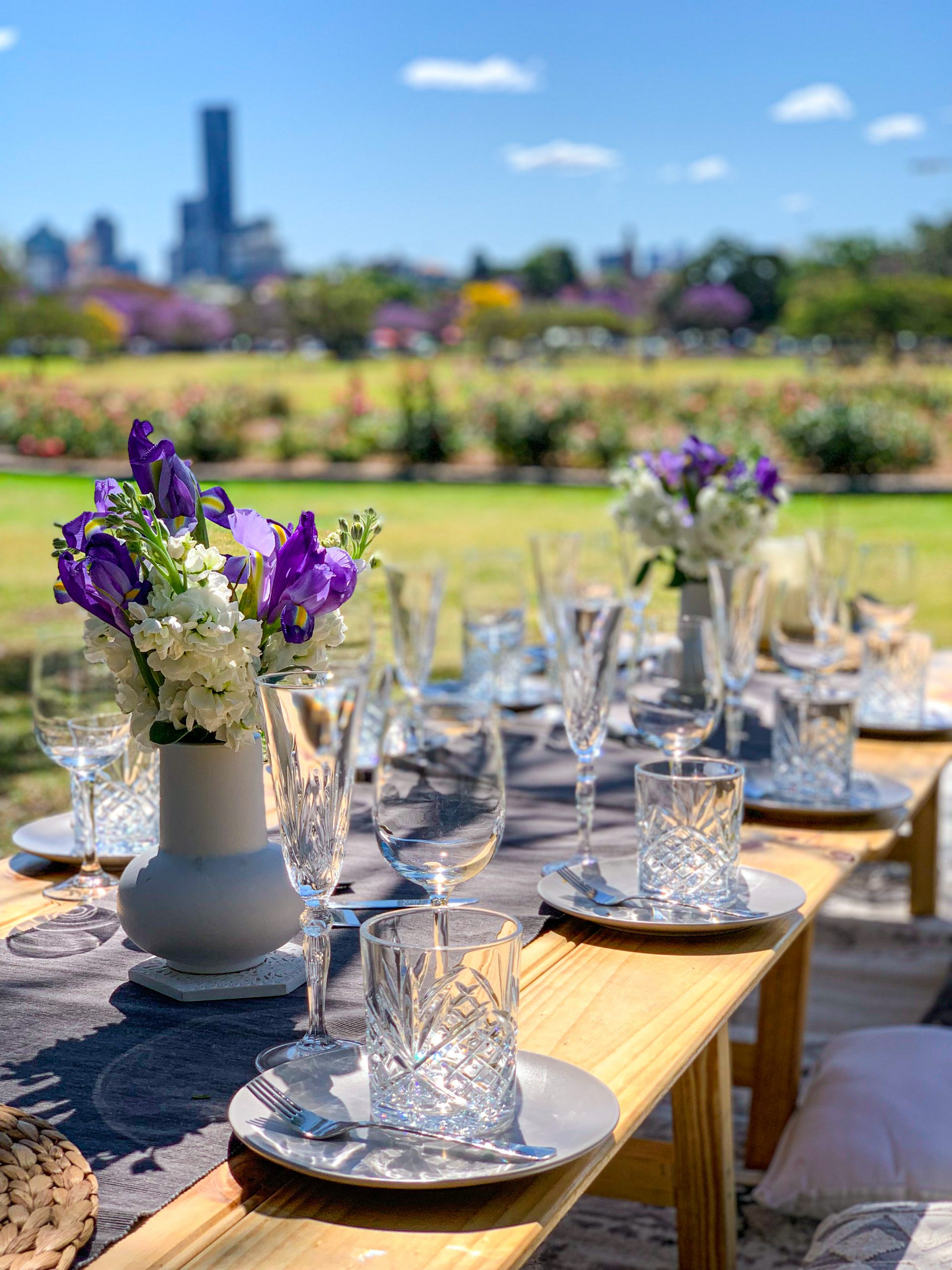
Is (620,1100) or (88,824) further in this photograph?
(88,824)

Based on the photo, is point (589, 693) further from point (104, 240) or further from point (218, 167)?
point (218, 167)

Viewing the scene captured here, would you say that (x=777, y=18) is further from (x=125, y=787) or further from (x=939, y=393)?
(x=125, y=787)

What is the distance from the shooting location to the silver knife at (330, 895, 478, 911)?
147 centimetres

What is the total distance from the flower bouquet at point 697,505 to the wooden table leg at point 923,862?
116cm

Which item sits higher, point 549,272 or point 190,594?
point 549,272

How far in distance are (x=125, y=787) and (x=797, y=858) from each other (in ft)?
2.75

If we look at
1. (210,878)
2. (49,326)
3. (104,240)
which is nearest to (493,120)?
(104,240)

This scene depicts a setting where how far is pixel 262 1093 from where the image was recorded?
1.01m

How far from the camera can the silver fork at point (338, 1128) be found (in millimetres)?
920

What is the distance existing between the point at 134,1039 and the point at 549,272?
3084 cm

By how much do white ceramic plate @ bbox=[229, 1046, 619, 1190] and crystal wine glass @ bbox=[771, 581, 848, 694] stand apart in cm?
156

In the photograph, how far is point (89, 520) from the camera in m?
1.28

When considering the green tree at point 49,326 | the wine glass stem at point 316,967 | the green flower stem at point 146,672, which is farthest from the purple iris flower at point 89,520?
the green tree at point 49,326

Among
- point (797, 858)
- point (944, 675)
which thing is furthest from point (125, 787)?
point (944, 675)
